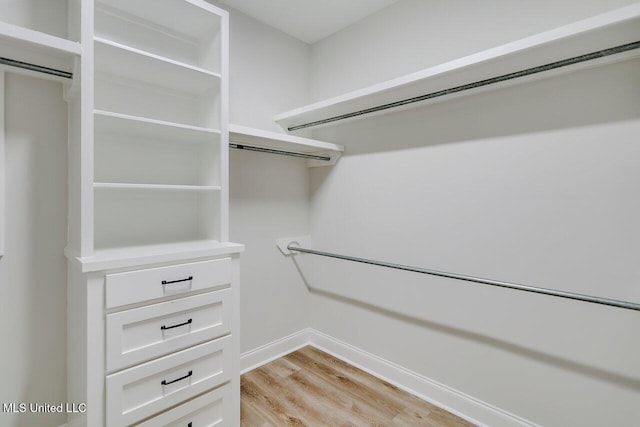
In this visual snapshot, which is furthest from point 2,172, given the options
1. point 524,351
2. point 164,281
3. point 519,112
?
point 524,351

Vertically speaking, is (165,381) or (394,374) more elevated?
(165,381)

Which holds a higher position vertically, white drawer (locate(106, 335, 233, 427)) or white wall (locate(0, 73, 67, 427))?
white wall (locate(0, 73, 67, 427))

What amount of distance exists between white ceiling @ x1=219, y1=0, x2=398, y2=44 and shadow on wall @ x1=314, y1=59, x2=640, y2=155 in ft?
2.37

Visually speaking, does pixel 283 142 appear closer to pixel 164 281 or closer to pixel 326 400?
pixel 164 281

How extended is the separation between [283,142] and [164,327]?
1.21 m

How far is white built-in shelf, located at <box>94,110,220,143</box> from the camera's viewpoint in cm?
129

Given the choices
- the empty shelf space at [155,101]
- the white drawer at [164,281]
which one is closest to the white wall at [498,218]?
the empty shelf space at [155,101]

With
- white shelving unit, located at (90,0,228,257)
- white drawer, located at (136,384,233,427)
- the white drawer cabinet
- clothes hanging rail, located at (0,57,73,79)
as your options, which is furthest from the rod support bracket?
clothes hanging rail, located at (0,57,73,79)

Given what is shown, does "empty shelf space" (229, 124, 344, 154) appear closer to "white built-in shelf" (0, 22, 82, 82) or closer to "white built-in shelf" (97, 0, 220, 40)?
"white built-in shelf" (97, 0, 220, 40)

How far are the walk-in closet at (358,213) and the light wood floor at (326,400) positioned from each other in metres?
0.02

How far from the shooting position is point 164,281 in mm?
1278

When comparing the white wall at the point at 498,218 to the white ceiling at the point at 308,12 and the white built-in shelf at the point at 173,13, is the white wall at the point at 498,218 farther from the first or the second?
the white built-in shelf at the point at 173,13

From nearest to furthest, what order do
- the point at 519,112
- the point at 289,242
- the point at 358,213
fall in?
the point at 519,112 → the point at 358,213 → the point at 289,242

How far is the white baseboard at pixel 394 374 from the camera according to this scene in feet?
5.31
